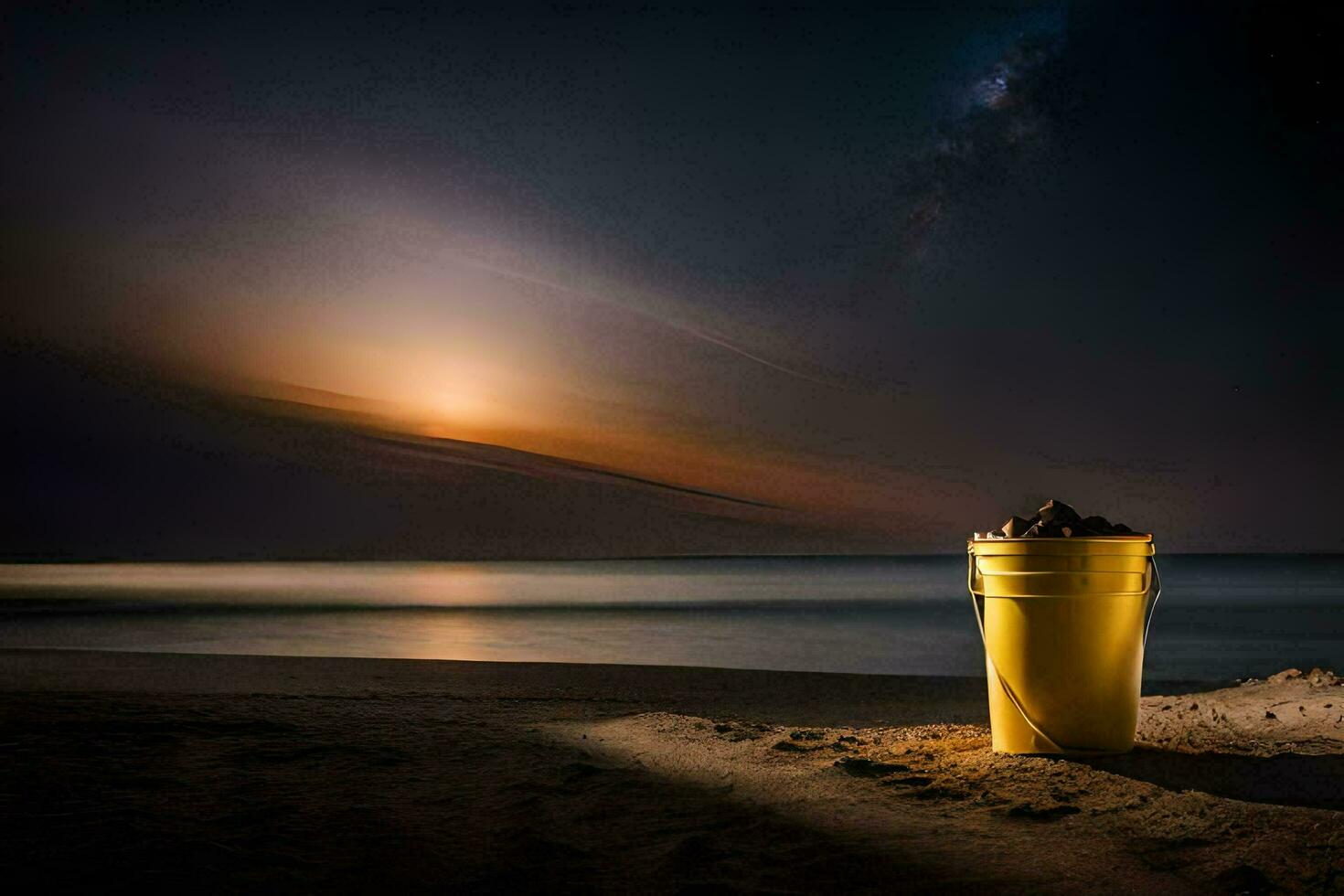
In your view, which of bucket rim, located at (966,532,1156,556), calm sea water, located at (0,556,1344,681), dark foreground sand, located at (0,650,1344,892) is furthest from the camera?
calm sea water, located at (0,556,1344,681)

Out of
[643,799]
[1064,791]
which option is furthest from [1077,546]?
[643,799]

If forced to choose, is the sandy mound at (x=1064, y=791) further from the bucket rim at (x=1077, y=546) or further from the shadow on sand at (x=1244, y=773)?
the bucket rim at (x=1077, y=546)

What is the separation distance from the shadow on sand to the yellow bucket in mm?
158

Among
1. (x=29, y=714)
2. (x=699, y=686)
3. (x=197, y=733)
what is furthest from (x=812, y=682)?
(x=29, y=714)

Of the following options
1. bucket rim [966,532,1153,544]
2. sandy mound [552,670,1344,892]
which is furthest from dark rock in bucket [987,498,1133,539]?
sandy mound [552,670,1344,892]

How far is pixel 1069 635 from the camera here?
530 centimetres

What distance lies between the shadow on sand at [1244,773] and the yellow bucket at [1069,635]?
6.2 inches

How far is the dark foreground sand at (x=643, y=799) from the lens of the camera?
385 cm

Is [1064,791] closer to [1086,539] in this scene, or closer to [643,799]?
[1086,539]

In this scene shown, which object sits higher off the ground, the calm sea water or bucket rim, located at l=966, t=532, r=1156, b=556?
bucket rim, located at l=966, t=532, r=1156, b=556

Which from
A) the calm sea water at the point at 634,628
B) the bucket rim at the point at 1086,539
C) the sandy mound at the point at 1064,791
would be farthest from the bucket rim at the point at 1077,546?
the calm sea water at the point at 634,628

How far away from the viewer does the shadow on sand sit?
4820 millimetres

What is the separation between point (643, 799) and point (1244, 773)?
9.70ft

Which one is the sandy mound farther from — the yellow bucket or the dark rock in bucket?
the dark rock in bucket
